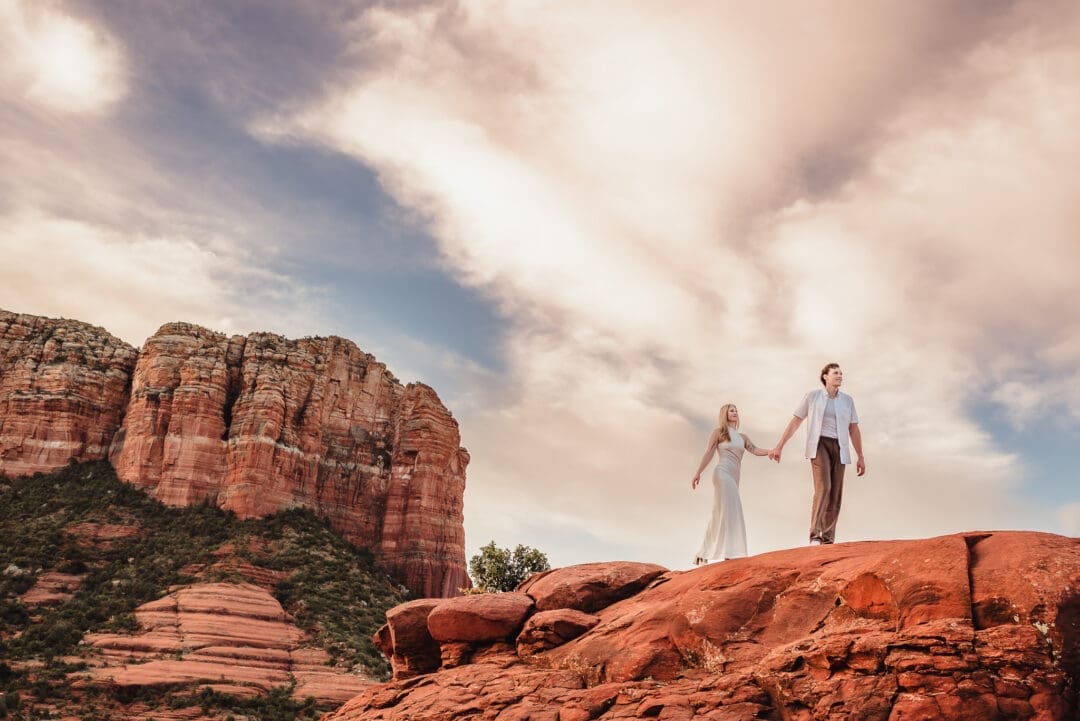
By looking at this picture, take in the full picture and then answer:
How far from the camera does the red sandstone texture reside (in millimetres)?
63844

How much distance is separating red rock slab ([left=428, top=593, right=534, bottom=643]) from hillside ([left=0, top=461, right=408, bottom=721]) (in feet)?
152

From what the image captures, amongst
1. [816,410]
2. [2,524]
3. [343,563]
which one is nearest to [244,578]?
[343,563]

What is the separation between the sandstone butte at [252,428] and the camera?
102 metres

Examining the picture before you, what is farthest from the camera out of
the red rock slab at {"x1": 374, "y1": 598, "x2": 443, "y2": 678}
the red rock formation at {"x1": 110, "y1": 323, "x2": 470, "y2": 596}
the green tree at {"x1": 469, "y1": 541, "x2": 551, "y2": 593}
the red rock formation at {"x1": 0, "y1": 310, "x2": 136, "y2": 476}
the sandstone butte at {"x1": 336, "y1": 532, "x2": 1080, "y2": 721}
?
the red rock formation at {"x1": 0, "y1": 310, "x2": 136, "y2": 476}

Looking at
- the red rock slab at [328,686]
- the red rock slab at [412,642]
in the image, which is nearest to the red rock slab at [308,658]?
the red rock slab at [328,686]

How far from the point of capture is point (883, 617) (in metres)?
13.8

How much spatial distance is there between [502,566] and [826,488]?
47648 mm

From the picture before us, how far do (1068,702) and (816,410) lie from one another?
24.9ft

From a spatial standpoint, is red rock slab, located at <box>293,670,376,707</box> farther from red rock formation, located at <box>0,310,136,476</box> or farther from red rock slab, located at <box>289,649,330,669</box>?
red rock formation, located at <box>0,310,136,476</box>

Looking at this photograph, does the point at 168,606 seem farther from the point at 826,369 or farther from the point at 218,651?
the point at 826,369

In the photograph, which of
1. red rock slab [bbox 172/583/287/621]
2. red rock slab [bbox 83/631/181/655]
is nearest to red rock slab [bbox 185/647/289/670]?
red rock slab [bbox 83/631/181/655]

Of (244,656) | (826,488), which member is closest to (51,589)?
(244,656)

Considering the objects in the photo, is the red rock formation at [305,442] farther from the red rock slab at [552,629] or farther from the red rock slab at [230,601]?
the red rock slab at [552,629]

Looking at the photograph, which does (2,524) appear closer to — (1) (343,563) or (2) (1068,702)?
(1) (343,563)
